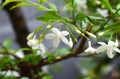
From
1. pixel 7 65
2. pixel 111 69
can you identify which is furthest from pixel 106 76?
pixel 7 65

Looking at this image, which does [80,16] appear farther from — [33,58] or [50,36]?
[33,58]

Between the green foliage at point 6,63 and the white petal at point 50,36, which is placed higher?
the green foliage at point 6,63

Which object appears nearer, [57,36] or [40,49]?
[57,36]

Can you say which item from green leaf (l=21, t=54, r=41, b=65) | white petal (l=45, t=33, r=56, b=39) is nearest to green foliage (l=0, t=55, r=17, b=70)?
green leaf (l=21, t=54, r=41, b=65)

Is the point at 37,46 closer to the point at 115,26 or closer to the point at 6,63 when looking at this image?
the point at 6,63

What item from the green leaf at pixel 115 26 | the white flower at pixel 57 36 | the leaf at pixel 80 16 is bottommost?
the green leaf at pixel 115 26

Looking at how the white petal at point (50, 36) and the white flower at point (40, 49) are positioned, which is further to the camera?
the white flower at point (40, 49)

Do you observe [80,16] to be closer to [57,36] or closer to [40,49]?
[57,36]

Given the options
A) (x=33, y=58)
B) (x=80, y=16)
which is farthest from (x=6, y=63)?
(x=80, y=16)

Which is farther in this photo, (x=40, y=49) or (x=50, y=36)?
(x=40, y=49)

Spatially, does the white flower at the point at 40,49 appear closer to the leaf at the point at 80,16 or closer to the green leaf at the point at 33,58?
the green leaf at the point at 33,58

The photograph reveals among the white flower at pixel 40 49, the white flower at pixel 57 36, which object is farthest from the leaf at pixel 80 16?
the white flower at pixel 40 49

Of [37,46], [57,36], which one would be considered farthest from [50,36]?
[37,46]
